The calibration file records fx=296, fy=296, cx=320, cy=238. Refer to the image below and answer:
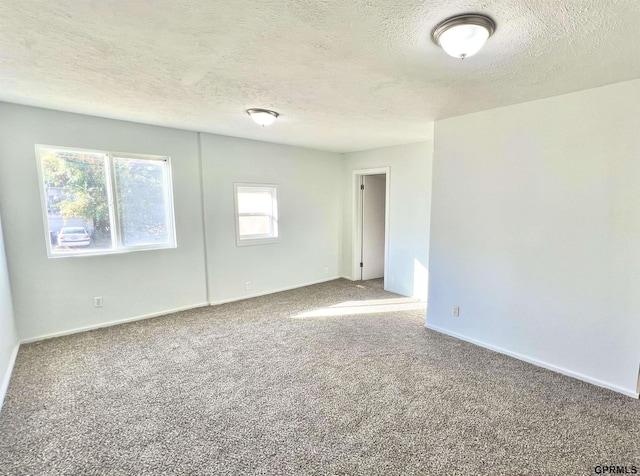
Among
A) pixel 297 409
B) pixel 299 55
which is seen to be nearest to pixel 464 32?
pixel 299 55

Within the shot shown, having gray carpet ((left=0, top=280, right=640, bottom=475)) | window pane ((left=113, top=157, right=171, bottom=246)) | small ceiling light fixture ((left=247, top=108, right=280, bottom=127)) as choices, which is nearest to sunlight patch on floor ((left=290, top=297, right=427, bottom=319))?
gray carpet ((left=0, top=280, right=640, bottom=475))

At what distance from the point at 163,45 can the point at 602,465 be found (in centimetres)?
356

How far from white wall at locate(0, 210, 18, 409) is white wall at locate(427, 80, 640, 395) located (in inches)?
165

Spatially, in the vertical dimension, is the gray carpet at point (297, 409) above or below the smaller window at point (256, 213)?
below

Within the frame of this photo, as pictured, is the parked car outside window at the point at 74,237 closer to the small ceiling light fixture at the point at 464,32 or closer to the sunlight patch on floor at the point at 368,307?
the sunlight patch on floor at the point at 368,307

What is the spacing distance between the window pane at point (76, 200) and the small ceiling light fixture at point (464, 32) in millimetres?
3757

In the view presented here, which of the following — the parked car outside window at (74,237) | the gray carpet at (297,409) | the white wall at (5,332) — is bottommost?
the gray carpet at (297,409)

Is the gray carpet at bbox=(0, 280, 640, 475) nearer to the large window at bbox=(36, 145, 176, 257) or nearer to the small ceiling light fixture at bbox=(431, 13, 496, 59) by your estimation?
the large window at bbox=(36, 145, 176, 257)

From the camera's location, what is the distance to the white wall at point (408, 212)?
15.2 feet

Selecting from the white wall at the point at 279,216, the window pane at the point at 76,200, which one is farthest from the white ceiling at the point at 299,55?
the white wall at the point at 279,216

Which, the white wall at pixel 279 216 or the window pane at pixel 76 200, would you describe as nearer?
the window pane at pixel 76 200

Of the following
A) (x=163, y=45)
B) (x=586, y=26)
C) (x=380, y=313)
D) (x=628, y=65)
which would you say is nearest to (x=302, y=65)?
(x=163, y=45)

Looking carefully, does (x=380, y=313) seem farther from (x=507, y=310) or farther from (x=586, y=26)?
(x=586, y=26)

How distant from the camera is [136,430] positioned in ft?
6.49
